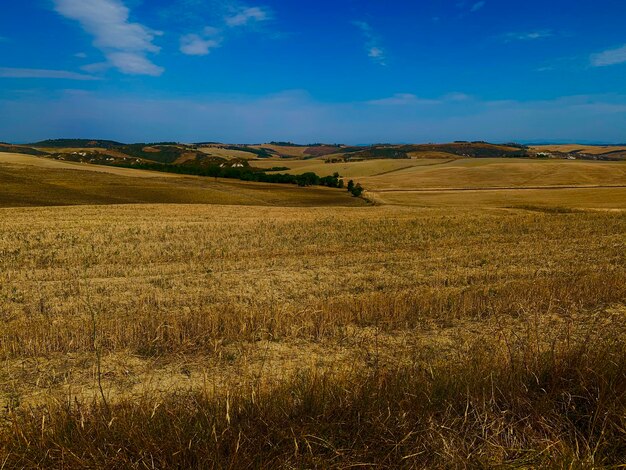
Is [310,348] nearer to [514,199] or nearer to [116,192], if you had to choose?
[514,199]

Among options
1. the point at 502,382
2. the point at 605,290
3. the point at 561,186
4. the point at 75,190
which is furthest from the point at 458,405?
the point at 561,186

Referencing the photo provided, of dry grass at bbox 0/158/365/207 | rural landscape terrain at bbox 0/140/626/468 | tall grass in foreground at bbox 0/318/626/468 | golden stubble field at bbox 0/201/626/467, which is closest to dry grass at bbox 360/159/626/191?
dry grass at bbox 0/158/365/207

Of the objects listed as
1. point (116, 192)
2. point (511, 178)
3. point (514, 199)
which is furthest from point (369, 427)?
point (511, 178)

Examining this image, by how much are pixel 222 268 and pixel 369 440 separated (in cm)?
1193

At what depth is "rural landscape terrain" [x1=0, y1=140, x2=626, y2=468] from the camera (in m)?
3.03

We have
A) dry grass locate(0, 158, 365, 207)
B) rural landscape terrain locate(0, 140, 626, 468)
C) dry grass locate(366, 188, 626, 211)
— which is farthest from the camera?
dry grass locate(0, 158, 365, 207)

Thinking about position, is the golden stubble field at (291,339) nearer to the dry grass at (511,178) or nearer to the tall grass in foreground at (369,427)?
the tall grass in foreground at (369,427)

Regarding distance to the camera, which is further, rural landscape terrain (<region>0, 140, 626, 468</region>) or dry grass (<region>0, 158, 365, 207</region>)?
dry grass (<region>0, 158, 365, 207</region>)

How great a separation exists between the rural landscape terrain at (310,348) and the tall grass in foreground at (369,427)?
0.06 ft

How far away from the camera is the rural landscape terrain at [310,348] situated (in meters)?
3.03

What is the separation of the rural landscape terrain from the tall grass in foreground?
2 cm

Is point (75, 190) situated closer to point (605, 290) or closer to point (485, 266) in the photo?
point (485, 266)

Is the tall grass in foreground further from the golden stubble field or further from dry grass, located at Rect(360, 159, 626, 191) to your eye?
dry grass, located at Rect(360, 159, 626, 191)

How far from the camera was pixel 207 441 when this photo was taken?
118 inches
